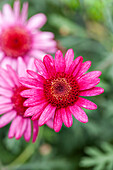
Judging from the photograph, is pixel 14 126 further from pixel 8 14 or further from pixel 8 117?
pixel 8 14

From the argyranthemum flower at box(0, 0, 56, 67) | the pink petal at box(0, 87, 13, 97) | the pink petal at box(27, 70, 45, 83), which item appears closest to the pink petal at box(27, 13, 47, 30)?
the argyranthemum flower at box(0, 0, 56, 67)

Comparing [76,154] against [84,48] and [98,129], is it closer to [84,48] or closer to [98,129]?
[98,129]

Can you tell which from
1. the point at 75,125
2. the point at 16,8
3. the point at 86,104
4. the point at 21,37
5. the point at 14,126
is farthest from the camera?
the point at 75,125

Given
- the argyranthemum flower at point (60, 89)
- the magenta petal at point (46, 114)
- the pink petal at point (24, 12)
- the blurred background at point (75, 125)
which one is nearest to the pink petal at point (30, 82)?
the argyranthemum flower at point (60, 89)

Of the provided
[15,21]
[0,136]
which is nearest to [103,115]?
[0,136]

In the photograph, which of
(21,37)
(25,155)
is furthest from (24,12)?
(25,155)

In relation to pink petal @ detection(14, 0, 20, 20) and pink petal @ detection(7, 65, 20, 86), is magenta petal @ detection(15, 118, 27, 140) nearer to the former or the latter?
pink petal @ detection(7, 65, 20, 86)
